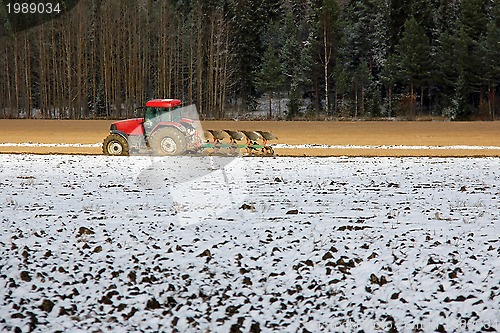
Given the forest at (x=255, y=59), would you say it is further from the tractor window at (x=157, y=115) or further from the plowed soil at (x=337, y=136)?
the tractor window at (x=157, y=115)

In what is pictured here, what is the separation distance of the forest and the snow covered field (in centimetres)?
3355

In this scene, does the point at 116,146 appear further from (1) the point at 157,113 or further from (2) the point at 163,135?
(2) the point at 163,135

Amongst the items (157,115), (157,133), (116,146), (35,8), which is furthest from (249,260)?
(35,8)

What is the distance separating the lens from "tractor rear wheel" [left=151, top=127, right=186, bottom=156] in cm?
1872

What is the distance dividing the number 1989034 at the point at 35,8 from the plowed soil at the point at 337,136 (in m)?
18.6

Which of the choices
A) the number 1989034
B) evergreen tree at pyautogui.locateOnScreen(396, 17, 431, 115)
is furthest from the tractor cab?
evergreen tree at pyautogui.locateOnScreen(396, 17, 431, 115)

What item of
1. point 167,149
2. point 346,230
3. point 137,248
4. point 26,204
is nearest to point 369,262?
point 346,230

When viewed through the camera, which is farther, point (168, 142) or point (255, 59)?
point (255, 59)

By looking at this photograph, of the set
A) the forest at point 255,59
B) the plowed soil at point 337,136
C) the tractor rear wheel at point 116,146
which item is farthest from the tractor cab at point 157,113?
the forest at point 255,59

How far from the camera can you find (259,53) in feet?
206

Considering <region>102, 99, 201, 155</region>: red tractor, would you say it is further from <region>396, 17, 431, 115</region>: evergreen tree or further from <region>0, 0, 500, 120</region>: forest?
<region>396, 17, 431, 115</region>: evergreen tree

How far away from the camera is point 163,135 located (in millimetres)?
18750

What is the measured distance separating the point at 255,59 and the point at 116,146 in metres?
43.4

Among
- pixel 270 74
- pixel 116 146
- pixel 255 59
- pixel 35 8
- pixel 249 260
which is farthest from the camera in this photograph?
pixel 255 59
